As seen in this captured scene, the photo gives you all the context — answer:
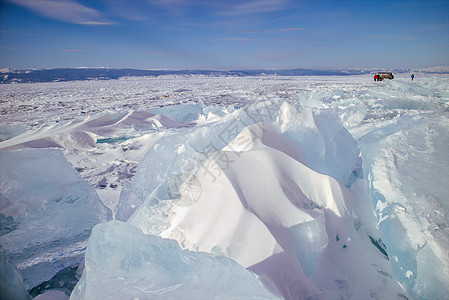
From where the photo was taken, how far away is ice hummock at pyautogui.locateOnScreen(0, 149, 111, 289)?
4.52ft

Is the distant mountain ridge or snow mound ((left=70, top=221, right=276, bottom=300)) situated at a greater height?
the distant mountain ridge

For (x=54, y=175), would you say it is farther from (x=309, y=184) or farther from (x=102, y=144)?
(x=102, y=144)

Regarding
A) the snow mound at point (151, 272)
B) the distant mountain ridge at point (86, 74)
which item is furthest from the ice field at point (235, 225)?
the distant mountain ridge at point (86, 74)

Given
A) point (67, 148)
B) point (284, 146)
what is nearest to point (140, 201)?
point (284, 146)

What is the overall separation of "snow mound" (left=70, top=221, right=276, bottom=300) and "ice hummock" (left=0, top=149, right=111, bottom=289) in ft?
2.46

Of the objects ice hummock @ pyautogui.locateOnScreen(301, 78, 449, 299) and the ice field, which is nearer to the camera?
the ice field

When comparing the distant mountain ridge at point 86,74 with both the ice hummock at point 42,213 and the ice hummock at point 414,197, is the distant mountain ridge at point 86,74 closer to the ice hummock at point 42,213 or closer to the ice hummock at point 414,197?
the ice hummock at point 42,213

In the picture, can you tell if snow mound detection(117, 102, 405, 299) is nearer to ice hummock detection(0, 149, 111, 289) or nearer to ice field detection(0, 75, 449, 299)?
ice field detection(0, 75, 449, 299)

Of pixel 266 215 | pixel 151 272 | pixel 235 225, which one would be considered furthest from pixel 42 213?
pixel 266 215

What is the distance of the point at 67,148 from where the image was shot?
4109mm

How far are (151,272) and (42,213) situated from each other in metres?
1.09

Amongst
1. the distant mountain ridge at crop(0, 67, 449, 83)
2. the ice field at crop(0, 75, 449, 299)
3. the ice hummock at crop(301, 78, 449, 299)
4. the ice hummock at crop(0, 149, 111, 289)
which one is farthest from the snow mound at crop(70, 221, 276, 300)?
the distant mountain ridge at crop(0, 67, 449, 83)

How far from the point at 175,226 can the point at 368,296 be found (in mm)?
1108

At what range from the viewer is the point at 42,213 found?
4.89 feet
